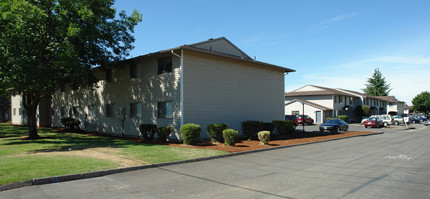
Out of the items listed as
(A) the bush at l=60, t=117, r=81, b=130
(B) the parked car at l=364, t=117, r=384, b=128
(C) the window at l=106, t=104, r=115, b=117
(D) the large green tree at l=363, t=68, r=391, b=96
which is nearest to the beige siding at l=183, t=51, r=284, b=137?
(C) the window at l=106, t=104, r=115, b=117

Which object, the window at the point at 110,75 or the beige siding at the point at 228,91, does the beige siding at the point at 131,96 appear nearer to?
the window at the point at 110,75

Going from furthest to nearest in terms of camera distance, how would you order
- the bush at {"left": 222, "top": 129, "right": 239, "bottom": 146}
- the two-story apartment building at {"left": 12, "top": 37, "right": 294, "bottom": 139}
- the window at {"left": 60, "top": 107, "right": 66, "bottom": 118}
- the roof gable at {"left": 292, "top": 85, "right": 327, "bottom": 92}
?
the roof gable at {"left": 292, "top": 85, "right": 327, "bottom": 92}
the window at {"left": 60, "top": 107, "right": 66, "bottom": 118}
the two-story apartment building at {"left": 12, "top": 37, "right": 294, "bottom": 139}
the bush at {"left": 222, "top": 129, "right": 239, "bottom": 146}

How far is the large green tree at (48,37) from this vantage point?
14133 mm

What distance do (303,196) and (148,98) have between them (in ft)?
47.5

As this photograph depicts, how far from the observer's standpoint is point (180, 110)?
53.8 feet

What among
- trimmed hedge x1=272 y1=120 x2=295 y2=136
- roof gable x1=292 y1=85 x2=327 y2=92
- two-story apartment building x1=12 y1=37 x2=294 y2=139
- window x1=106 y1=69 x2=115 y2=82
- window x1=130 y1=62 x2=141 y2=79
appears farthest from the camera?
roof gable x1=292 y1=85 x2=327 y2=92

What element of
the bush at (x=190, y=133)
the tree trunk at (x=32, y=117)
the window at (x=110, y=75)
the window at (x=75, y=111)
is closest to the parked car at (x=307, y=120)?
the window at (x=110, y=75)

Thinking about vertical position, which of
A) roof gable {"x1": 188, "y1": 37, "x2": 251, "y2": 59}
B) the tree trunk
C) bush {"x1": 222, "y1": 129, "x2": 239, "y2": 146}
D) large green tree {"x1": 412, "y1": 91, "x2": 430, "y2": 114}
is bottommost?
bush {"x1": 222, "y1": 129, "x2": 239, "y2": 146}

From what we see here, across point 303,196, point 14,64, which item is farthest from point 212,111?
point 303,196

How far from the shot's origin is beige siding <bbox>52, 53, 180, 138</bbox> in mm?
17203

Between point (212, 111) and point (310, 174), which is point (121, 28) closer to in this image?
point (212, 111)

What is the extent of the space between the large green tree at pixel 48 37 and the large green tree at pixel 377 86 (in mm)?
97894

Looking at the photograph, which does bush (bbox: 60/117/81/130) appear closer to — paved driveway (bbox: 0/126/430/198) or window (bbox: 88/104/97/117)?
window (bbox: 88/104/97/117)

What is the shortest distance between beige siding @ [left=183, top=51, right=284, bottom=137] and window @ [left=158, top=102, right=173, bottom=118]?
1266 mm
